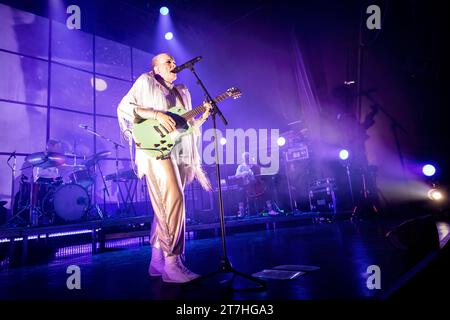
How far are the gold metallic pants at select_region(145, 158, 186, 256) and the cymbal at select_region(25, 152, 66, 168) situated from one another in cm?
364

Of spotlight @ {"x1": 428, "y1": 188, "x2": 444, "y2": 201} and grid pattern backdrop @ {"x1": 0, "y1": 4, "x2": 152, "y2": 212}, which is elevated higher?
grid pattern backdrop @ {"x1": 0, "y1": 4, "x2": 152, "y2": 212}

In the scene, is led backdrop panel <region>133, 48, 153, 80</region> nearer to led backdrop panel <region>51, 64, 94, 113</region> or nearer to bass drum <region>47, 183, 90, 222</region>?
led backdrop panel <region>51, 64, 94, 113</region>

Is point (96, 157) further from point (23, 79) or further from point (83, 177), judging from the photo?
point (23, 79)

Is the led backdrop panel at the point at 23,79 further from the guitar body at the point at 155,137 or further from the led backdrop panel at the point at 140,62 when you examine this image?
the guitar body at the point at 155,137

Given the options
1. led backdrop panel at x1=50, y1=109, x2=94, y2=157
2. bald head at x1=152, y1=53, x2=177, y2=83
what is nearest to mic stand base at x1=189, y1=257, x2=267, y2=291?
bald head at x1=152, y1=53, x2=177, y2=83

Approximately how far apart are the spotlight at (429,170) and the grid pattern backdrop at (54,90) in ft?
19.4

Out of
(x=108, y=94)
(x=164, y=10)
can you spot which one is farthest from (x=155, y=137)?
(x=108, y=94)

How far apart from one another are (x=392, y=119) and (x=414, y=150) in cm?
84

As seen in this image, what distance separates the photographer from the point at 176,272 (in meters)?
1.99

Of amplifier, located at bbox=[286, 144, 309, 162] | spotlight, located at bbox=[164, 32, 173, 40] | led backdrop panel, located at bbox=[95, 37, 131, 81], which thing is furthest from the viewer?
spotlight, located at bbox=[164, 32, 173, 40]

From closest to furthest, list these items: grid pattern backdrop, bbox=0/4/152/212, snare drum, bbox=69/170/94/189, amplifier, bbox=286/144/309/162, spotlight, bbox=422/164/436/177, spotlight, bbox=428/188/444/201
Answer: spotlight, bbox=428/188/444/201 < spotlight, bbox=422/164/436/177 < snare drum, bbox=69/170/94/189 < grid pattern backdrop, bbox=0/4/152/212 < amplifier, bbox=286/144/309/162

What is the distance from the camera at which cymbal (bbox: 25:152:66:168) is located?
4914 millimetres

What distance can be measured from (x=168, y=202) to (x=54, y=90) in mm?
7807

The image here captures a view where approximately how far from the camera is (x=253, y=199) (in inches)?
332
